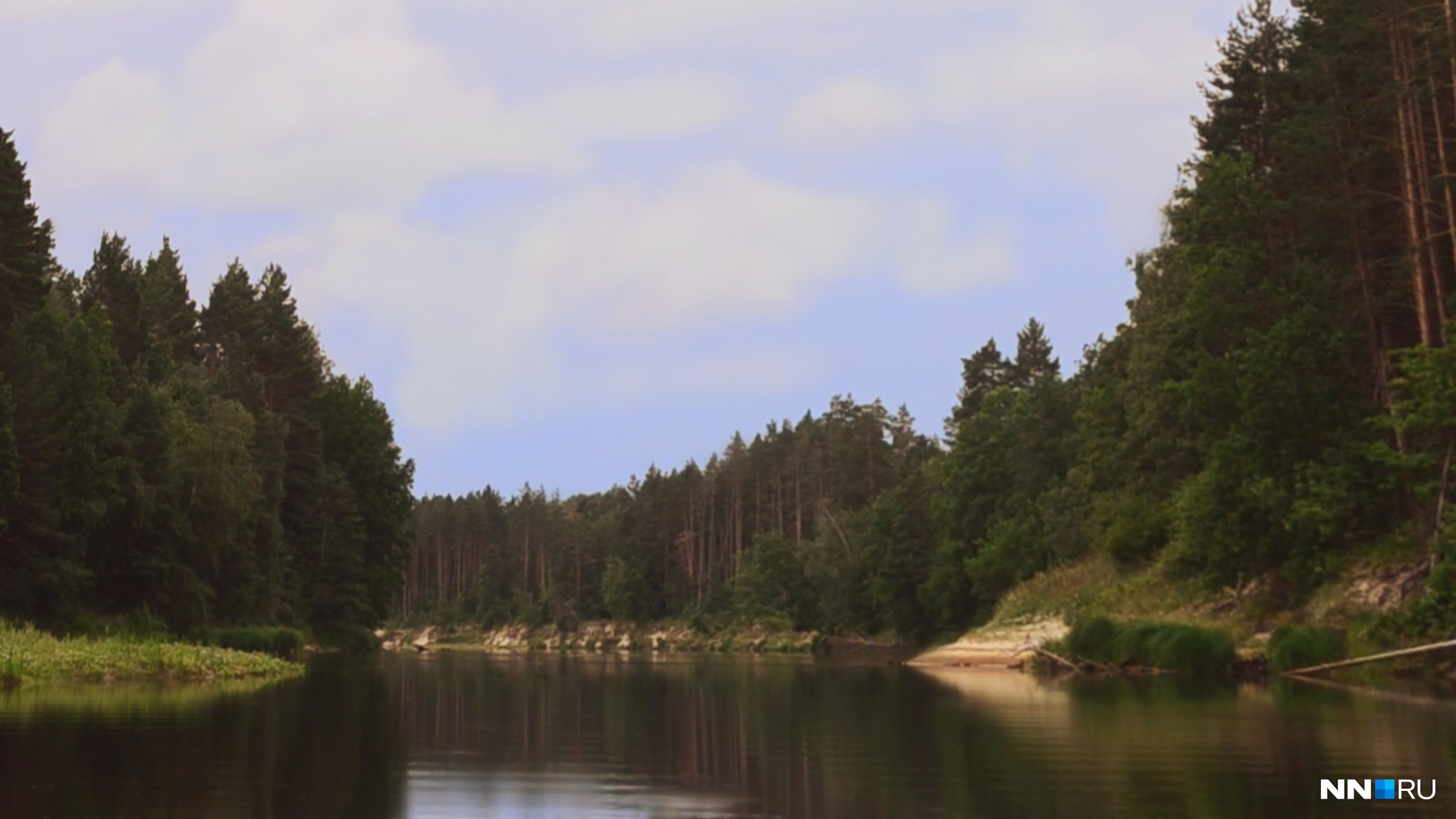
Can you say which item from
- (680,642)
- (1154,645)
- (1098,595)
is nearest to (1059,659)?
(1154,645)

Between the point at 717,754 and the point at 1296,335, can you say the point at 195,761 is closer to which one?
the point at 717,754

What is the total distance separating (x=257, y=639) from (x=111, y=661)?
24973 millimetres

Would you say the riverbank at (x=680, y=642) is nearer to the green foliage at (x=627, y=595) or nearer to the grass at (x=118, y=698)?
the green foliage at (x=627, y=595)

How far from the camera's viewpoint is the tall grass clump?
4725 centimetres

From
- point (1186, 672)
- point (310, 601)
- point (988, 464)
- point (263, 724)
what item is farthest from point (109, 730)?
point (988, 464)

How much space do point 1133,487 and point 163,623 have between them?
42959mm

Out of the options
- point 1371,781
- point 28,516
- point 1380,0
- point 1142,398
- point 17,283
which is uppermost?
point 1380,0

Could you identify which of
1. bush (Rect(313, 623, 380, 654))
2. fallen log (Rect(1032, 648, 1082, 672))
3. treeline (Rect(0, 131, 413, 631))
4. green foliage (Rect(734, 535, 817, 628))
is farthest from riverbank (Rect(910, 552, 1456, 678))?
green foliage (Rect(734, 535, 817, 628))

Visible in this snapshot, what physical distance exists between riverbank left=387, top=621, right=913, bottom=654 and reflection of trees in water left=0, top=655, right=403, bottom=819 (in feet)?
243

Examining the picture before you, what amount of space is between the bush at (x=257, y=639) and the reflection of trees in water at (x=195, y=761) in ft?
109

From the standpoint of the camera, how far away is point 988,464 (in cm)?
10381

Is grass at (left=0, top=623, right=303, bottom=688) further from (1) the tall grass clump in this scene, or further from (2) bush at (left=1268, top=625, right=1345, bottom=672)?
(2) bush at (left=1268, top=625, right=1345, bottom=672)

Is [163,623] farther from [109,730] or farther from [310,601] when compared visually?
[109,730]

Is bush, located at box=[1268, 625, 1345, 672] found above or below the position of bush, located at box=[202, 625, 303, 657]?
below
